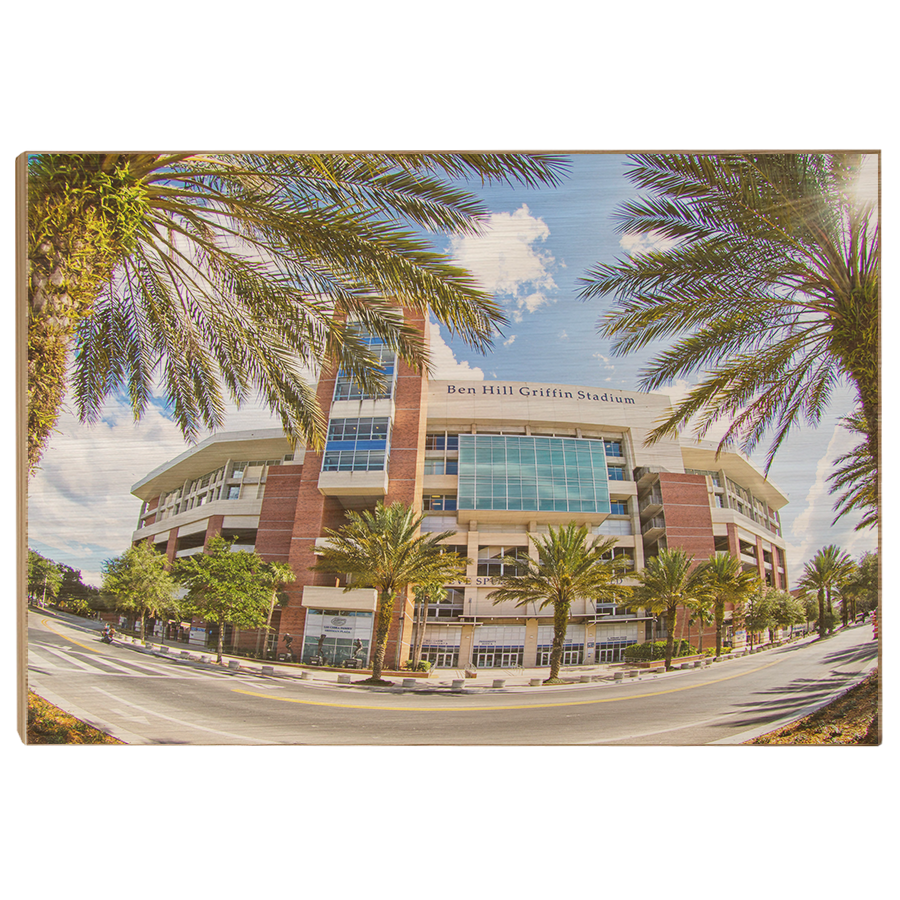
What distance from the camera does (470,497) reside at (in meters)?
12.1

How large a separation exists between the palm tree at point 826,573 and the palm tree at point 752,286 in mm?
1670

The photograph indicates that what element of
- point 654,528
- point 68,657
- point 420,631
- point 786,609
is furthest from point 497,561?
point 68,657

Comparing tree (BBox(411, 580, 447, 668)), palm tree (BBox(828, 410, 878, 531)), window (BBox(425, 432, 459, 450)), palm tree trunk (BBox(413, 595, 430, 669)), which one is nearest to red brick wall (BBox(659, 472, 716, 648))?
palm tree (BBox(828, 410, 878, 531))

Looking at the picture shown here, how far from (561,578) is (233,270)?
781cm

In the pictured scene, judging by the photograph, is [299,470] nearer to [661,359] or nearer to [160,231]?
[160,231]

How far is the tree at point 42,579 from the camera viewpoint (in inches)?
346

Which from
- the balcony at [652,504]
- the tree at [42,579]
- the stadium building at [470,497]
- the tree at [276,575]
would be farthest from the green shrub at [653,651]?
the tree at [42,579]

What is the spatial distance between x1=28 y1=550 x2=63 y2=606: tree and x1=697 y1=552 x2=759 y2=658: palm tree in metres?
11.1

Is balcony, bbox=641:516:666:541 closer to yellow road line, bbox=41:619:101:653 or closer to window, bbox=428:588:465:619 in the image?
window, bbox=428:588:465:619

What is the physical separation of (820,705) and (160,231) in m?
12.8

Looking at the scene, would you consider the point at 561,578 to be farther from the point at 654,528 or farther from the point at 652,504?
the point at 652,504

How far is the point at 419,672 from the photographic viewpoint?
10547 mm

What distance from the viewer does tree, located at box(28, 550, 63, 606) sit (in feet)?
28.9

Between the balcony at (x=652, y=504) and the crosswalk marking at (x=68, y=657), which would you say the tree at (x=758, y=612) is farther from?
the crosswalk marking at (x=68, y=657)
